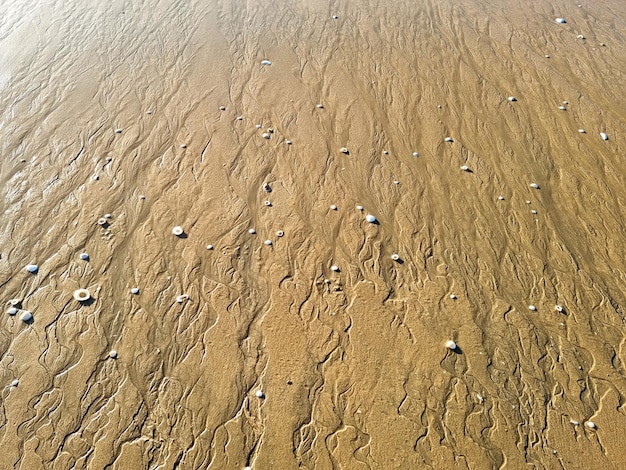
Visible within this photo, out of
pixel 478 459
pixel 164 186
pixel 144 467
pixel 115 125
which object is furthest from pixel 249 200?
pixel 478 459

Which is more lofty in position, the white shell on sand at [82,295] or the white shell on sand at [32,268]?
the white shell on sand at [32,268]

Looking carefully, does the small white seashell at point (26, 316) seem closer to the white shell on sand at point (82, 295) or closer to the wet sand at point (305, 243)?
the wet sand at point (305, 243)

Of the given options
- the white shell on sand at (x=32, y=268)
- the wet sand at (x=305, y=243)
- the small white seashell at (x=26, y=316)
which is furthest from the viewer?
the white shell on sand at (x=32, y=268)

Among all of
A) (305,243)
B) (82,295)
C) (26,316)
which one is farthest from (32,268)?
(305,243)

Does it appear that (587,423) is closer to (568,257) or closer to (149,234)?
(568,257)

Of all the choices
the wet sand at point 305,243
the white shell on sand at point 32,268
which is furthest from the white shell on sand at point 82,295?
the white shell on sand at point 32,268

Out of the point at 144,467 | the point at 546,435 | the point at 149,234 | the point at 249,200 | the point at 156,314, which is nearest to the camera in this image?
the point at 144,467

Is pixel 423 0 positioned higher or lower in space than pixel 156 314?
higher
